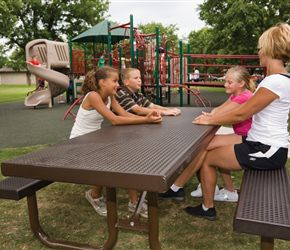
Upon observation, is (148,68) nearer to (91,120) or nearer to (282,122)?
(91,120)

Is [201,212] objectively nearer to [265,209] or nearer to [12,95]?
[265,209]

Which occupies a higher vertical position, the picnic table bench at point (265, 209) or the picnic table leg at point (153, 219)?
the picnic table bench at point (265, 209)

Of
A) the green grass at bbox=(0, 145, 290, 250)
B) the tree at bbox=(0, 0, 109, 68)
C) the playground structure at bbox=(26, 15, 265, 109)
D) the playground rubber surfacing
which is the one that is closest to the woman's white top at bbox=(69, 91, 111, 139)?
Result: the green grass at bbox=(0, 145, 290, 250)

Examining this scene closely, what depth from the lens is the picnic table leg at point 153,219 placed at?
1.88 m

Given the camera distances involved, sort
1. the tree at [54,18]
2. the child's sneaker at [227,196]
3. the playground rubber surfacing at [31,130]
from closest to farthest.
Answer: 1. the child's sneaker at [227,196]
2. the playground rubber surfacing at [31,130]
3. the tree at [54,18]

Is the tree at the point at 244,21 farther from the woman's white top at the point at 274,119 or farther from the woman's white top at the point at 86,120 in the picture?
the woman's white top at the point at 274,119

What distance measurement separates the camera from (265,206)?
5.26ft

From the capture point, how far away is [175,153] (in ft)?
5.46

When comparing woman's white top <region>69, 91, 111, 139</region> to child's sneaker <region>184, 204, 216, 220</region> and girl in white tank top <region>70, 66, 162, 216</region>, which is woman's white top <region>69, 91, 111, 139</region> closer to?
girl in white tank top <region>70, 66, 162, 216</region>

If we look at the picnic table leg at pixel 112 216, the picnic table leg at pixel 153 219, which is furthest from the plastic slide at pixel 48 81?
the picnic table leg at pixel 153 219

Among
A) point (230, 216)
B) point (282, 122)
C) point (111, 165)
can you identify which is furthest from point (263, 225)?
point (230, 216)

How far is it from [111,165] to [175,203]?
1687mm

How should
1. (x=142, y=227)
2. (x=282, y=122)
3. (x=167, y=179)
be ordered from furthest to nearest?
(x=282, y=122) < (x=142, y=227) < (x=167, y=179)

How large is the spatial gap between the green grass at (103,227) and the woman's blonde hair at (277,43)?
127 cm
